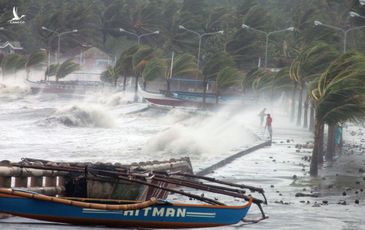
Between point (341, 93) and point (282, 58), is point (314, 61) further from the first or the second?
point (282, 58)

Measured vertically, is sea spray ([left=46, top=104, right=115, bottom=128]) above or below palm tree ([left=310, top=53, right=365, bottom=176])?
below

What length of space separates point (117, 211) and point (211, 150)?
26337mm

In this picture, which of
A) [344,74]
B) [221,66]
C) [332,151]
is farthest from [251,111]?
[344,74]

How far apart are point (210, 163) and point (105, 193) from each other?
585 inches

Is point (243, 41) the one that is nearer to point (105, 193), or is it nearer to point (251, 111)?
point (251, 111)

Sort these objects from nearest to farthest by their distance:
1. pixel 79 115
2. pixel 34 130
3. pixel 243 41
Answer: pixel 34 130
pixel 79 115
pixel 243 41

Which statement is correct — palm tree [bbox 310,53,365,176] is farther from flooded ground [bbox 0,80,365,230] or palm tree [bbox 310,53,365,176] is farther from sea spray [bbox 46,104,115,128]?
sea spray [bbox 46,104,115,128]

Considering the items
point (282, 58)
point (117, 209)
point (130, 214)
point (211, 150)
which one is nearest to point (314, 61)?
point (211, 150)

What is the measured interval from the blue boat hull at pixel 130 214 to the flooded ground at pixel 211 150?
0.53m

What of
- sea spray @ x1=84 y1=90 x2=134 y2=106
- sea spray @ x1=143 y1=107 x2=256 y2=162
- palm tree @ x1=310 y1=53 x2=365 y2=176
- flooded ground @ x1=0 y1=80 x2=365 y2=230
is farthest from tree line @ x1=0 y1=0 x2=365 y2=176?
sea spray @ x1=143 y1=107 x2=256 y2=162

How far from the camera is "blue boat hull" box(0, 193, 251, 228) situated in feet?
53.3

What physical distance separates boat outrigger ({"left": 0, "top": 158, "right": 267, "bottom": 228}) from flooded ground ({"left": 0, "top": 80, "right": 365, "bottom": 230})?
0.58 m

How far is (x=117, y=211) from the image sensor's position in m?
16.9

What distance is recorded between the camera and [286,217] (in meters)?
21.0
